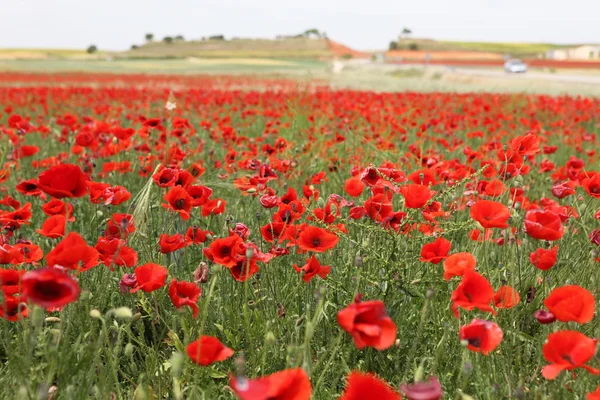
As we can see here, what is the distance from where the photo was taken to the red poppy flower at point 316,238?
1.67 meters

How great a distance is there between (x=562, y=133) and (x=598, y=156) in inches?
51.7

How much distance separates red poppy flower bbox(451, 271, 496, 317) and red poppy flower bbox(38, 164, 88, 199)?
107cm

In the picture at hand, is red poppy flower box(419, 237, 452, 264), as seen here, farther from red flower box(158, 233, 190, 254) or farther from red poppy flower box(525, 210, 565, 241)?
red flower box(158, 233, 190, 254)

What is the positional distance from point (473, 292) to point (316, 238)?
54 centimetres

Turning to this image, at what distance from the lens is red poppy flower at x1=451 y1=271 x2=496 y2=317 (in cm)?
128

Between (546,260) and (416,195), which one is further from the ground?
(416,195)

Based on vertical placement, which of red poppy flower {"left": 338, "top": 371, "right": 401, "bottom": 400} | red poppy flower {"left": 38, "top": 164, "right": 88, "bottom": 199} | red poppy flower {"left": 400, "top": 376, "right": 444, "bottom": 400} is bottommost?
red poppy flower {"left": 338, "top": 371, "right": 401, "bottom": 400}

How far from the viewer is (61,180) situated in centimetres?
162

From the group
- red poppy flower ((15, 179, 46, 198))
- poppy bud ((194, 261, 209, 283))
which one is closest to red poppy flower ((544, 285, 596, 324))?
poppy bud ((194, 261, 209, 283))

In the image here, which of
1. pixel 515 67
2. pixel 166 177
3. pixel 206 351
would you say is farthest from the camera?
pixel 515 67

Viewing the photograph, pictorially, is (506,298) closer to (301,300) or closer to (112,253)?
(301,300)

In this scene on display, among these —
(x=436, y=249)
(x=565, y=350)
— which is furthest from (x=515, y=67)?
(x=565, y=350)

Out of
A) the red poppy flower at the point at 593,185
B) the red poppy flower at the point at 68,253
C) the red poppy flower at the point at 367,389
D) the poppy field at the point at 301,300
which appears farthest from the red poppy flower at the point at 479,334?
the red poppy flower at the point at 593,185

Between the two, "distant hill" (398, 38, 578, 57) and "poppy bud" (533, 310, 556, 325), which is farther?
"distant hill" (398, 38, 578, 57)
